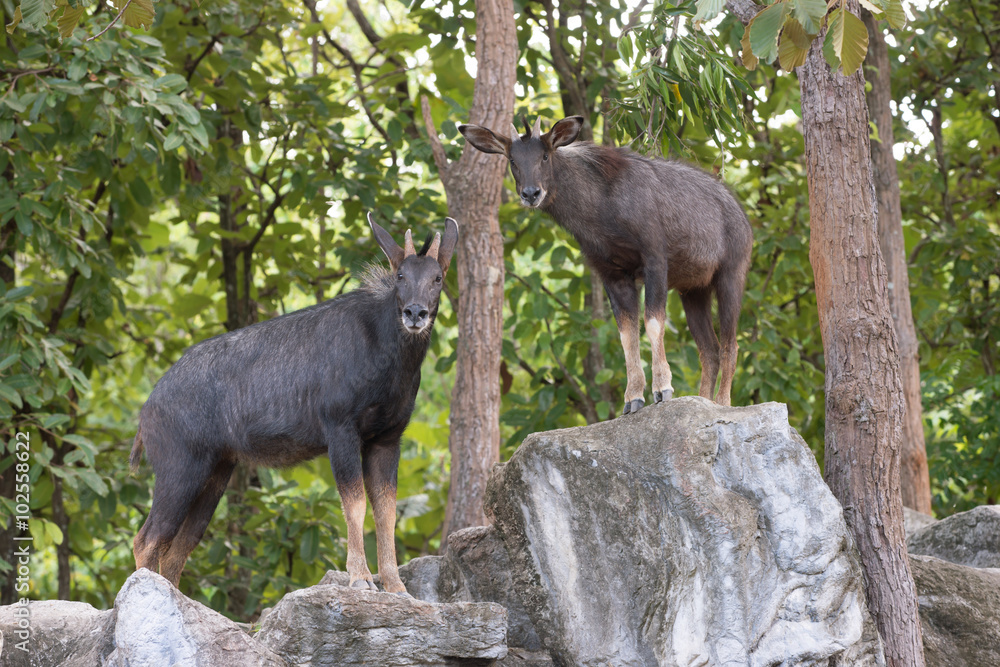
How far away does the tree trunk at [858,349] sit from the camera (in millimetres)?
6074

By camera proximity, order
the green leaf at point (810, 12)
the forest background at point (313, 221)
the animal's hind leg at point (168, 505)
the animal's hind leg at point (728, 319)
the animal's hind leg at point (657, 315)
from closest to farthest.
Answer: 1. the green leaf at point (810, 12)
2. the animal's hind leg at point (168, 505)
3. the animal's hind leg at point (657, 315)
4. the animal's hind leg at point (728, 319)
5. the forest background at point (313, 221)

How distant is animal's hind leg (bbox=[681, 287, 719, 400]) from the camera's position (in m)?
7.02

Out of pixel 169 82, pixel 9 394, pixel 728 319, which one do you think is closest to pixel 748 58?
pixel 728 319

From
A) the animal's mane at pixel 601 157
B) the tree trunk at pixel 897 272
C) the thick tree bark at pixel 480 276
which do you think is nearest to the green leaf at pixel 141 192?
the thick tree bark at pixel 480 276

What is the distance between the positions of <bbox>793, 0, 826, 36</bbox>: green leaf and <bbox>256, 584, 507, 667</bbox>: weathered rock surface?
3.64 meters

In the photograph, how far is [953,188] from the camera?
1465 centimetres

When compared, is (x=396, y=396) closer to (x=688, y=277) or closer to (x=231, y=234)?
(x=688, y=277)

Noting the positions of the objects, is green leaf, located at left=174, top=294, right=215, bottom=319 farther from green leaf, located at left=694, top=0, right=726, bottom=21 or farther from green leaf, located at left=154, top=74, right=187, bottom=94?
green leaf, located at left=694, top=0, right=726, bottom=21

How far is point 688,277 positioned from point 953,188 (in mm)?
9879

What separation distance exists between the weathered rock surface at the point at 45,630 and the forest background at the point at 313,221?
1.80 m

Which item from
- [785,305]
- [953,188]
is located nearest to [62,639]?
[785,305]

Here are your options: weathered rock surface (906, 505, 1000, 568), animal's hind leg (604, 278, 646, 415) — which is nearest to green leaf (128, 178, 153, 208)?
animal's hind leg (604, 278, 646, 415)

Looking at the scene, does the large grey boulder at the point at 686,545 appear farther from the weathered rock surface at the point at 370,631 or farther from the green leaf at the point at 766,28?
the green leaf at the point at 766,28

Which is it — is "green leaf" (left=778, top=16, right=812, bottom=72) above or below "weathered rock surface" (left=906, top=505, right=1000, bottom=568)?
above
